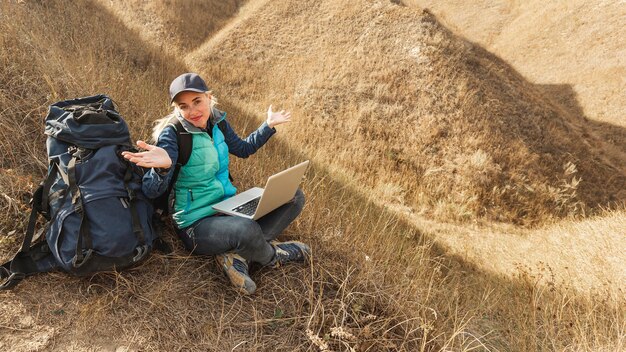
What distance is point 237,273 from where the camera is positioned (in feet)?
9.99

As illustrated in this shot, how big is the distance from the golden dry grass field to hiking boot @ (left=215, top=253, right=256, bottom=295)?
0.12 metres

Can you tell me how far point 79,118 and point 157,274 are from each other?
1280mm

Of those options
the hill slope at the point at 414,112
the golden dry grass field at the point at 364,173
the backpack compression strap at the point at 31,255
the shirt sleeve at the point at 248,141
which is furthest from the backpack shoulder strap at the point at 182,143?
the hill slope at the point at 414,112

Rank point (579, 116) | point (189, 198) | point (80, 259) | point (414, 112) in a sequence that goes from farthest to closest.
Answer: point (579, 116), point (414, 112), point (189, 198), point (80, 259)

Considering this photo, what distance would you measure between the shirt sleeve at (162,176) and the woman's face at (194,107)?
7.2 inches

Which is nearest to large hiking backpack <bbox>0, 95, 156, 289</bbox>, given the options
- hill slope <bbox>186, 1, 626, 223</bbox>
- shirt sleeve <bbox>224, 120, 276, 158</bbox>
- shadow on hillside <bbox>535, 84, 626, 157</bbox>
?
shirt sleeve <bbox>224, 120, 276, 158</bbox>

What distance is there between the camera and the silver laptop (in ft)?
9.16

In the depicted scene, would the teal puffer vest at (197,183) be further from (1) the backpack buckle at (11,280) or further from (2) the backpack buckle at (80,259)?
(1) the backpack buckle at (11,280)

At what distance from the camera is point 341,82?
13.0 metres

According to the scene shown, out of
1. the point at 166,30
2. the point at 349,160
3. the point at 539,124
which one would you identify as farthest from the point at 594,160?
the point at 166,30

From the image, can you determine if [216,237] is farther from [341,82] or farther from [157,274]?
[341,82]

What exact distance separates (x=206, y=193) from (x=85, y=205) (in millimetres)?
828

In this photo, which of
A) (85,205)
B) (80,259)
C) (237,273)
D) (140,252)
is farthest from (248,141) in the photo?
(80,259)

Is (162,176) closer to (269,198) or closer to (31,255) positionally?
(269,198)
